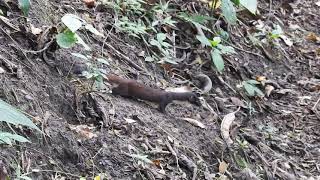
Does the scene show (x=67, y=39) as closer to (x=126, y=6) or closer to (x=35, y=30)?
(x=35, y=30)

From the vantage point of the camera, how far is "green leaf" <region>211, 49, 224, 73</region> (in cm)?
470

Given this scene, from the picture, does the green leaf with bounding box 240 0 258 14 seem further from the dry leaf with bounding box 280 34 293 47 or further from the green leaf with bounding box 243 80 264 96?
the dry leaf with bounding box 280 34 293 47

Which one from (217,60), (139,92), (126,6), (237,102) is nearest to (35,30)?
(139,92)

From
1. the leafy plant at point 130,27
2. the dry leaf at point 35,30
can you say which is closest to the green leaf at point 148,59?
the leafy plant at point 130,27

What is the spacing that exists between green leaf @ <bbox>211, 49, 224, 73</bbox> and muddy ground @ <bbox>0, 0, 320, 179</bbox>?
14 centimetres

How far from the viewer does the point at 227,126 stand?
413 cm

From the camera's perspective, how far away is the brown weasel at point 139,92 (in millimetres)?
3859

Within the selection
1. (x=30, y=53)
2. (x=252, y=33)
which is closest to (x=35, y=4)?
(x=30, y=53)

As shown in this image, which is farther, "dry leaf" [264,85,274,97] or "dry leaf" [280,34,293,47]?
"dry leaf" [280,34,293,47]

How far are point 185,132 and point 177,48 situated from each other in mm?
1293

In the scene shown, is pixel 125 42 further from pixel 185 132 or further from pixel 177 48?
pixel 185 132

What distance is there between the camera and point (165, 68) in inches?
179

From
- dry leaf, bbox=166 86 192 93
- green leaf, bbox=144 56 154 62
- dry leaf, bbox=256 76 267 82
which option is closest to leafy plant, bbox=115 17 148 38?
green leaf, bbox=144 56 154 62

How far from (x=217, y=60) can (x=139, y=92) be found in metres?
1.11
